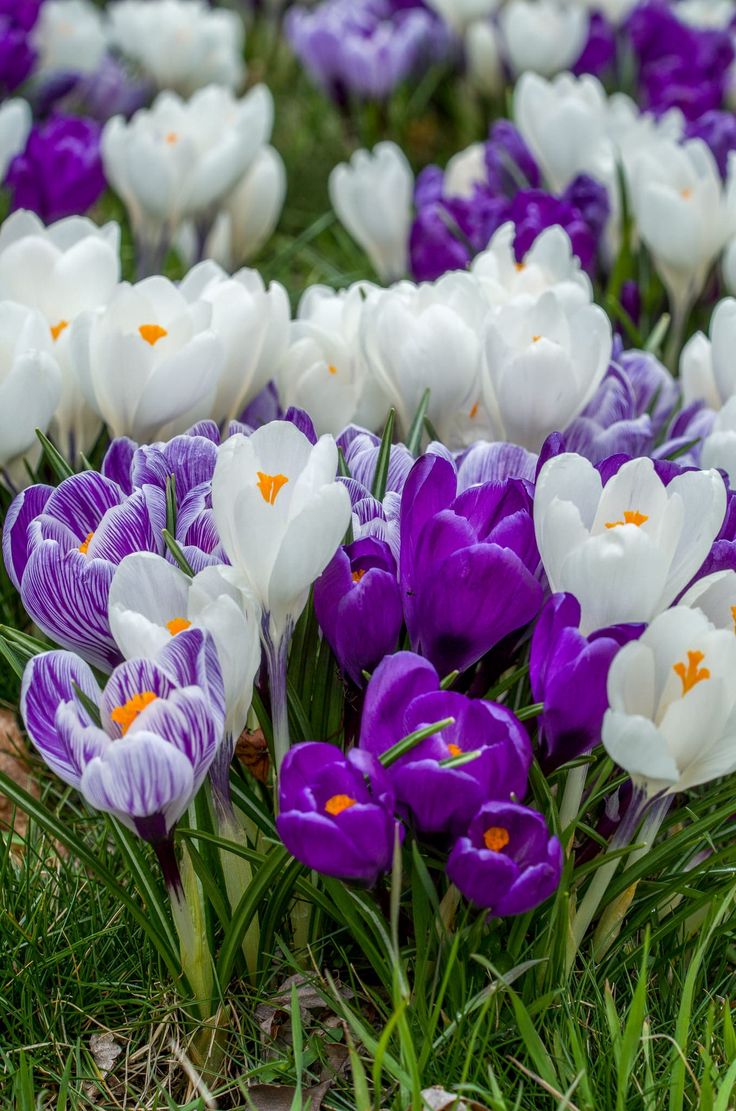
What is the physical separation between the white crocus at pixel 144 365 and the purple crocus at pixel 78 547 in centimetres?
30

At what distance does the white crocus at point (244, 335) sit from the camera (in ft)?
5.71

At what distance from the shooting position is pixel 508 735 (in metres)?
1.12

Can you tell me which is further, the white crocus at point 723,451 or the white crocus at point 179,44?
the white crocus at point 179,44

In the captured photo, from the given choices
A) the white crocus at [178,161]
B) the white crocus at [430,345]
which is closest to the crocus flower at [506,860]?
the white crocus at [430,345]

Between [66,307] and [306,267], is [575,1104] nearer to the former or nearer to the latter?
[66,307]

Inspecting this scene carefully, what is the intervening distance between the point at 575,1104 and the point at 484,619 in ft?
1.51

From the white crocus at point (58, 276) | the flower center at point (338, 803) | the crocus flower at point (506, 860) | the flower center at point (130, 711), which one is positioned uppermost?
the white crocus at point (58, 276)

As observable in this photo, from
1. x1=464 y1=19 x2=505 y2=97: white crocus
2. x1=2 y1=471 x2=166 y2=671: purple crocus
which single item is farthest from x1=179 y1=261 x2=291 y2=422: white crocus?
x1=464 y1=19 x2=505 y2=97: white crocus

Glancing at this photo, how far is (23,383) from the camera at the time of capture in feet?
5.14

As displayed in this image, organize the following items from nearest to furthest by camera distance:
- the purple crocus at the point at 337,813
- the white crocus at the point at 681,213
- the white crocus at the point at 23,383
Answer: the purple crocus at the point at 337,813
the white crocus at the point at 23,383
the white crocus at the point at 681,213

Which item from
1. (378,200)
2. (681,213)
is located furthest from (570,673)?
(378,200)

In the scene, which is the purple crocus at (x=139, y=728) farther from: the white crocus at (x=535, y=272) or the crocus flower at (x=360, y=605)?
the white crocus at (x=535, y=272)

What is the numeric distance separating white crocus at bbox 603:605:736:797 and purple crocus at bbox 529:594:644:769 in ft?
0.08

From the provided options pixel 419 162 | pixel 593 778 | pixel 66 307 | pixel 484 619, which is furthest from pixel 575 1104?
pixel 419 162
